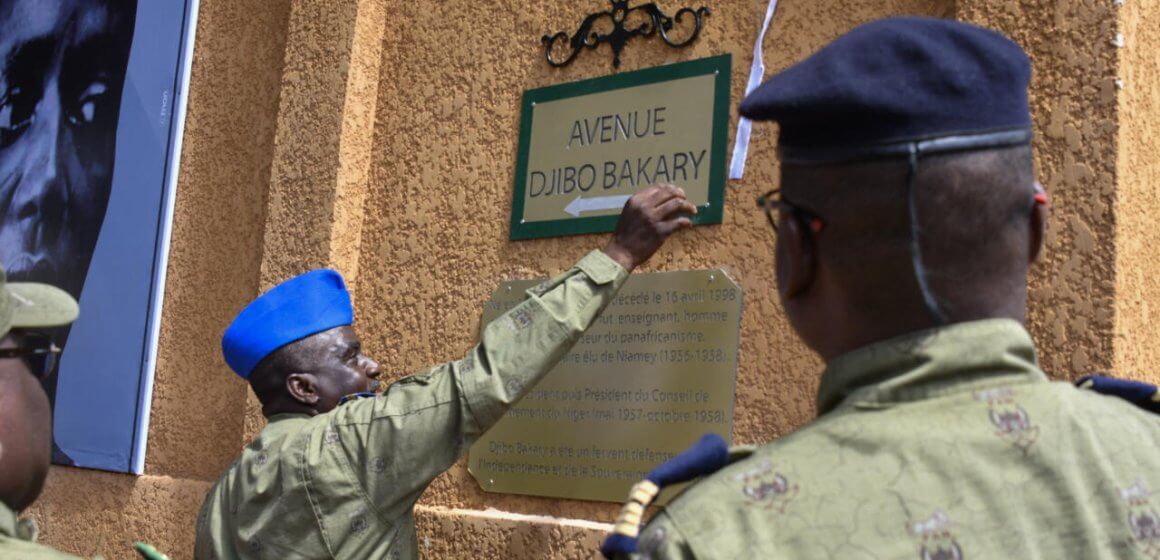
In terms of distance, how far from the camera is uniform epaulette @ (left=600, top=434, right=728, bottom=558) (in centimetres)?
120

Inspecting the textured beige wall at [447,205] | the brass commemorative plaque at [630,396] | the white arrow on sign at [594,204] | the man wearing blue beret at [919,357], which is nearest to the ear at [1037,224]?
the man wearing blue beret at [919,357]

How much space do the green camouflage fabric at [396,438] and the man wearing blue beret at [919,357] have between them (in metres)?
1.24

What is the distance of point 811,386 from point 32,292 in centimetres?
167

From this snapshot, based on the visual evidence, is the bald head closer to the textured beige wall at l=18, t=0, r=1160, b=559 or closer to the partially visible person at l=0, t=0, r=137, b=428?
the textured beige wall at l=18, t=0, r=1160, b=559

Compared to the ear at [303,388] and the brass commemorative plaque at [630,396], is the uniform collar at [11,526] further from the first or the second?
the brass commemorative plaque at [630,396]

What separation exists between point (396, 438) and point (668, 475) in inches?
53.1

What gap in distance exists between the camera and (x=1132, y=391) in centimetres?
142

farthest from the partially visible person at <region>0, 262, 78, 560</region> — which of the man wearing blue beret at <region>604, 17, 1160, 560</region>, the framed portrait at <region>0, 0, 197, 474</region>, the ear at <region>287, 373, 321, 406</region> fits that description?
the framed portrait at <region>0, 0, 197, 474</region>

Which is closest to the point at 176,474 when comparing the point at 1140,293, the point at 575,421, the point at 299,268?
the point at 299,268

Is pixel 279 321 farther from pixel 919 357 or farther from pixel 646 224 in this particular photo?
pixel 919 357

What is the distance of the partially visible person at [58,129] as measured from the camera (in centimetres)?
464

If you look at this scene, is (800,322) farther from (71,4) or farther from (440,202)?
(71,4)

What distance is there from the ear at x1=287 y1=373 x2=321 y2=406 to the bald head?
6.07 feet

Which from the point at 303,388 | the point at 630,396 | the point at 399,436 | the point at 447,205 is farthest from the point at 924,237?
the point at 447,205
